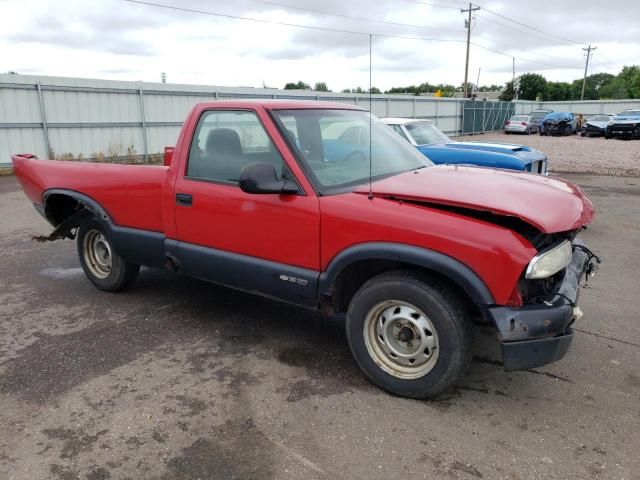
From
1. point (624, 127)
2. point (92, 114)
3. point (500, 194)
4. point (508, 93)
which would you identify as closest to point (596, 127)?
point (624, 127)

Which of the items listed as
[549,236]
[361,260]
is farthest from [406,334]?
[549,236]

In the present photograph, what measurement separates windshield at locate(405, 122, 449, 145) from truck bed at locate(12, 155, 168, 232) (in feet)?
18.2

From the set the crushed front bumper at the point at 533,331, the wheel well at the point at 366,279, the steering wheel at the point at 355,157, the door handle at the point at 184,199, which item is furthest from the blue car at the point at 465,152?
the crushed front bumper at the point at 533,331

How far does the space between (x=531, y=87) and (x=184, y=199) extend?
9777 cm

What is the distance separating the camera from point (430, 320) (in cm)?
310

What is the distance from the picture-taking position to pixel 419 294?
3086 mm

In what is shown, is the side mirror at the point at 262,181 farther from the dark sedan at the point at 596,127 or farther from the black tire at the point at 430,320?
the dark sedan at the point at 596,127

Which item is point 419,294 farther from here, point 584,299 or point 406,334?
point 584,299

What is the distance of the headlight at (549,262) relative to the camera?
285 cm

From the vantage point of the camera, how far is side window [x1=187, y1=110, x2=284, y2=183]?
12.7 feet

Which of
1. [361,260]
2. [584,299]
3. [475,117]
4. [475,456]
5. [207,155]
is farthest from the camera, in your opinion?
[475,117]

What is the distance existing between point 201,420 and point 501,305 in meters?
1.87

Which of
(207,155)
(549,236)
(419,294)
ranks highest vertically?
(207,155)

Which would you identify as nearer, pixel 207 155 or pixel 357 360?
pixel 357 360
